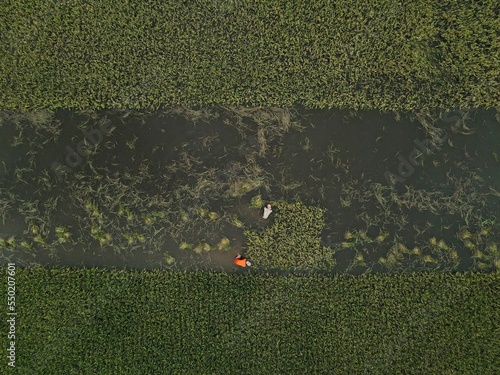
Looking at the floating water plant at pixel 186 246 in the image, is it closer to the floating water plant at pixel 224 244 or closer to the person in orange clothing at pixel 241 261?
the floating water plant at pixel 224 244

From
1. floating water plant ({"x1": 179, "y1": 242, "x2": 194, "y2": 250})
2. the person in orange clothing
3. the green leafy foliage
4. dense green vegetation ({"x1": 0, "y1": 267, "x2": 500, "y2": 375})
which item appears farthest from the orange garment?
floating water plant ({"x1": 179, "y1": 242, "x2": 194, "y2": 250})

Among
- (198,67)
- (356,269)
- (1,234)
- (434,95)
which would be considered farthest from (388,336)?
(1,234)

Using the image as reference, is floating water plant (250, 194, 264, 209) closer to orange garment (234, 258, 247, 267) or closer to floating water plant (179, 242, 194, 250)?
orange garment (234, 258, 247, 267)


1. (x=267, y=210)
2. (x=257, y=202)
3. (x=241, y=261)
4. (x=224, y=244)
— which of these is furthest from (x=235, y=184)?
(x=241, y=261)

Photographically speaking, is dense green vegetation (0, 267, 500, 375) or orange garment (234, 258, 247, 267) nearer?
dense green vegetation (0, 267, 500, 375)

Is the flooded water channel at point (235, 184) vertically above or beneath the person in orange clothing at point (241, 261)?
above

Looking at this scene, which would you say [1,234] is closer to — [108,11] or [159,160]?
[159,160]

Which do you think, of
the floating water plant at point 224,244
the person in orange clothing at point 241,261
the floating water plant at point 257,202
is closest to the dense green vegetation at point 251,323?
the person in orange clothing at point 241,261
